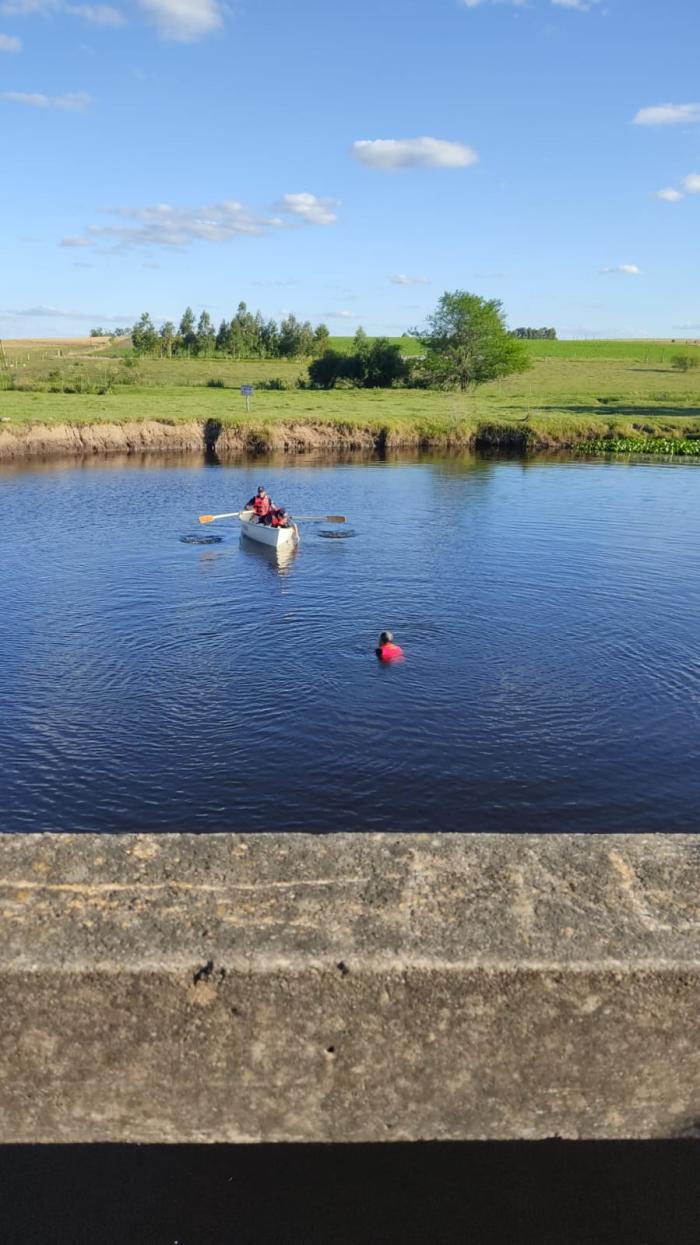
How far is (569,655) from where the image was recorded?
22.4 m

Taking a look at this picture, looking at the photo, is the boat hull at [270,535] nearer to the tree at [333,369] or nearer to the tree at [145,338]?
the tree at [333,369]

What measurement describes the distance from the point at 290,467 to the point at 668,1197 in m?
53.0

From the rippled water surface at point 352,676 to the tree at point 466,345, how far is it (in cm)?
6468

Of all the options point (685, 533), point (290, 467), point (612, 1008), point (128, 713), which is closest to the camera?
point (612, 1008)

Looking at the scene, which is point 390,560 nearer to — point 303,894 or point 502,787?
point 502,787

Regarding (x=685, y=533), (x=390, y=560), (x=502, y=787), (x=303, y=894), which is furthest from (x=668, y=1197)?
(x=685, y=533)

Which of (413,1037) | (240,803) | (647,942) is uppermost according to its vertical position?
(647,942)

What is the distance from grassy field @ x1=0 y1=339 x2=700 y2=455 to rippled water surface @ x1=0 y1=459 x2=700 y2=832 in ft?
86.7

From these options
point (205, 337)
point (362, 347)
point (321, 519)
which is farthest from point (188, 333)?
point (321, 519)

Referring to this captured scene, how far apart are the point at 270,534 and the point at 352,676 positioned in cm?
1353

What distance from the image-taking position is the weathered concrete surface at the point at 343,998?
4723 millimetres

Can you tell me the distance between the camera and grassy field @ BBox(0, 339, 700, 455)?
65.0 m

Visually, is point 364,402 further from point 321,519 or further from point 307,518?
point 307,518

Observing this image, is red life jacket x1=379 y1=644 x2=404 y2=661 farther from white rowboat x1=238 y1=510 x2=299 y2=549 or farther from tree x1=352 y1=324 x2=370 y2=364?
tree x1=352 y1=324 x2=370 y2=364
